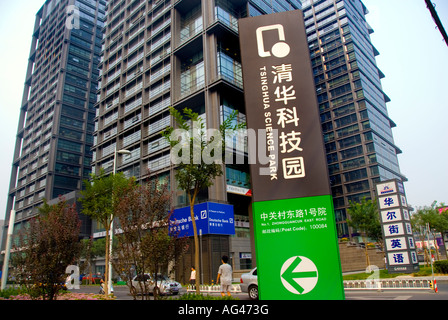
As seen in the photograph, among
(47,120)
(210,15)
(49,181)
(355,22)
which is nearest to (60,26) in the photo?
(47,120)

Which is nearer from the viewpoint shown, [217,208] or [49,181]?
[217,208]

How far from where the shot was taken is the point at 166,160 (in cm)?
4153

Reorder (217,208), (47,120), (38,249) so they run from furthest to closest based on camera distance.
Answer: (47,120) < (217,208) < (38,249)

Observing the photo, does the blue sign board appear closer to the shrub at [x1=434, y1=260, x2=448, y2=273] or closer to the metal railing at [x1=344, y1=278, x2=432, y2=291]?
the metal railing at [x1=344, y1=278, x2=432, y2=291]

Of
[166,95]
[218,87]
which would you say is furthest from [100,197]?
[166,95]

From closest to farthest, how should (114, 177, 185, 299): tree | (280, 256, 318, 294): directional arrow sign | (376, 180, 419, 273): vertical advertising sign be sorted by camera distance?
(280, 256, 318, 294): directional arrow sign, (114, 177, 185, 299): tree, (376, 180, 419, 273): vertical advertising sign

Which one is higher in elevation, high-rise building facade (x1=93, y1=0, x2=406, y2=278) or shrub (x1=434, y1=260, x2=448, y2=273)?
high-rise building facade (x1=93, y1=0, x2=406, y2=278)

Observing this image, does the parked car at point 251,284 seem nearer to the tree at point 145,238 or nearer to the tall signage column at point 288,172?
the tree at point 145,238

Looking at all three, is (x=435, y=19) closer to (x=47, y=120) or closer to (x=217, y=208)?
(x=217, y=208)

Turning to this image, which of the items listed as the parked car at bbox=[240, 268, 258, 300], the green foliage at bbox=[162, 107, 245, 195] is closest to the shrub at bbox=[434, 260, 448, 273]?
the parked car at bbox=[240, 268, 258, 300]

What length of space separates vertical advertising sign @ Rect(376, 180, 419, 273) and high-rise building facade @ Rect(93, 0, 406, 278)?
18.6 m

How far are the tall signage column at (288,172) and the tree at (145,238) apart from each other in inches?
133

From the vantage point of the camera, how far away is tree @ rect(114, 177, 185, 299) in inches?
354
